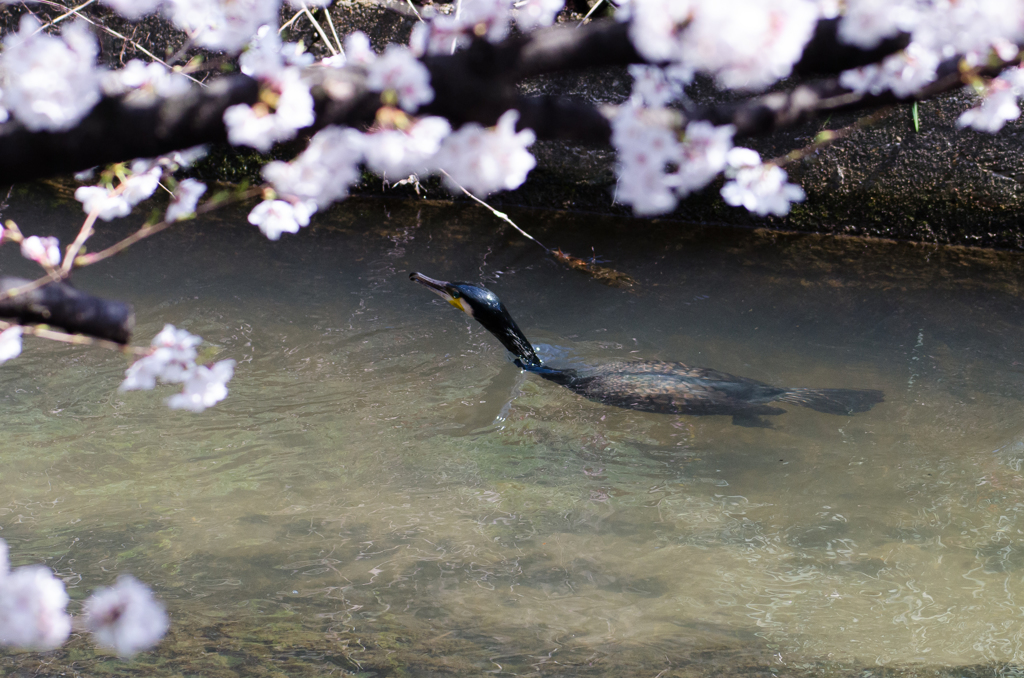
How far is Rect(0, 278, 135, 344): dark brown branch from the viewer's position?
124 cm

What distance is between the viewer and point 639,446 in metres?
3.97

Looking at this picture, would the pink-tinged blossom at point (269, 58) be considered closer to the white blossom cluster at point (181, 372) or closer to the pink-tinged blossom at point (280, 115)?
the pink-tinged blossom at point (280, 115)

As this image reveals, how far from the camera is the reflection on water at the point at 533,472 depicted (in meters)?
2.75

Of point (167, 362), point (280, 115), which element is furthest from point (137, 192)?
point (280, 115)

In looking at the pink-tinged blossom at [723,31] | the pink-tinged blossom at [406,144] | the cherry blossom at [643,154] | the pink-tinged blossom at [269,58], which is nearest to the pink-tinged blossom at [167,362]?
the pink-tinged blossom at [269,58]

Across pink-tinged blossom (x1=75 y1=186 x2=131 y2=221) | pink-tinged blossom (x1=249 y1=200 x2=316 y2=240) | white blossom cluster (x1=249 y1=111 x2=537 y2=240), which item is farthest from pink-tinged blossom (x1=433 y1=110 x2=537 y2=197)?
pink-tinged blossom (x1=75 y1=186 x2=131 y2=221)

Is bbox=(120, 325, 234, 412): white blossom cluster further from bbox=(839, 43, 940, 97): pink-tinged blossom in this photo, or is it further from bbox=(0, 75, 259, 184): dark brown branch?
bbox=(839, 43, 940, 97): pink-tinged blossom

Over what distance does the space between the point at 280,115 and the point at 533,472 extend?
278 centimetres

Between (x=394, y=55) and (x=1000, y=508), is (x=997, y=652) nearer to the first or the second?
(x=1000, y=508)

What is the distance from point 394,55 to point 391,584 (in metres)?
2.26

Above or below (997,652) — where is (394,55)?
above

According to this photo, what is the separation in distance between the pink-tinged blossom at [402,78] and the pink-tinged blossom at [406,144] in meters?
0.07

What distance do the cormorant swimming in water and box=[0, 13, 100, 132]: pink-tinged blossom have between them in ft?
10.9

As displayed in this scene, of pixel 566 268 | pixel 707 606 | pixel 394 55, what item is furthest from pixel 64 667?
pixel 566 268
